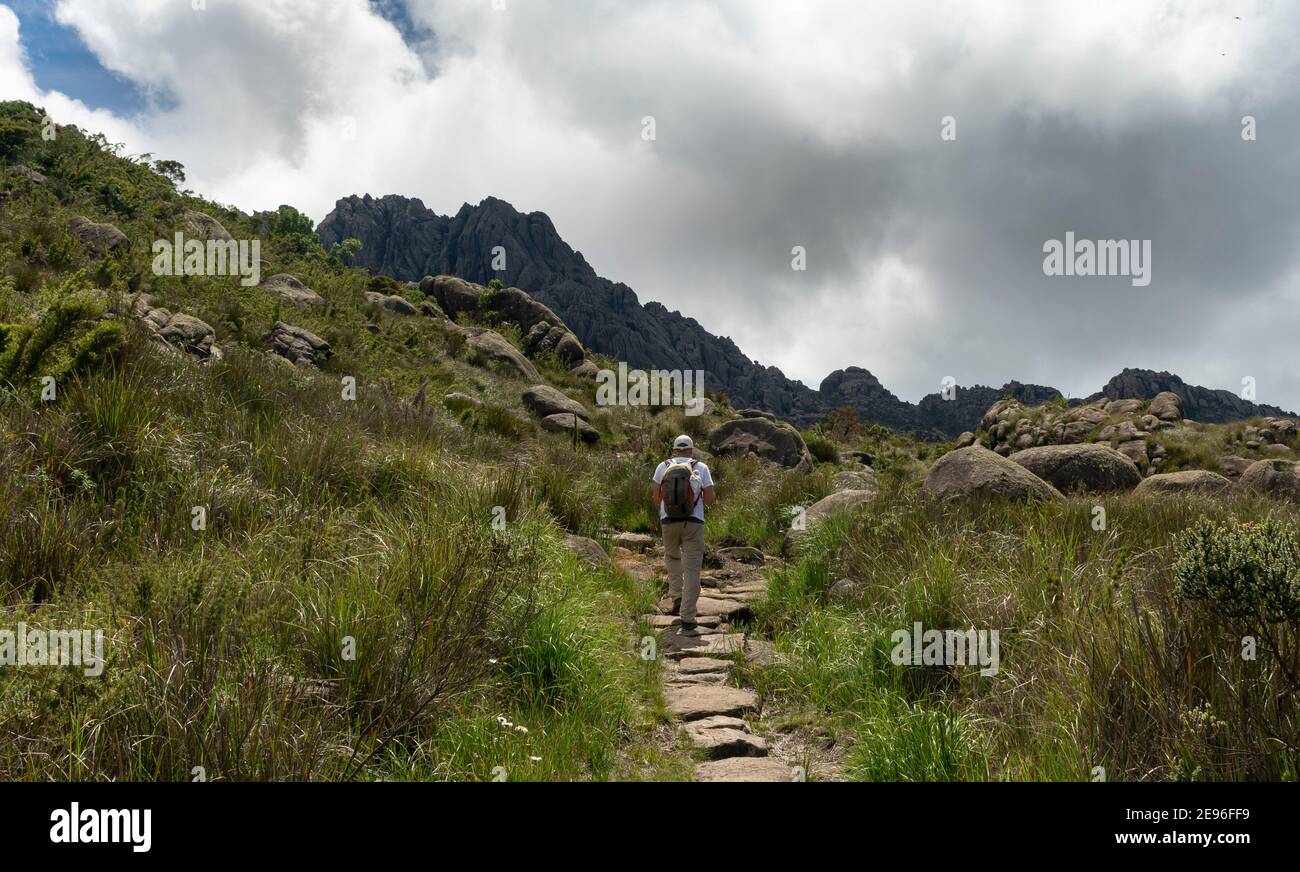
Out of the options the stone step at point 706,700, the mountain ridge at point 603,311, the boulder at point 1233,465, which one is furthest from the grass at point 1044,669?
the mountain ridge at point 603,311

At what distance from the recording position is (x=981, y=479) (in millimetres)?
9008

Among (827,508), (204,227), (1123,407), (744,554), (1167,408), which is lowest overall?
(744,554)

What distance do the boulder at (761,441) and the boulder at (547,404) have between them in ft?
15.0

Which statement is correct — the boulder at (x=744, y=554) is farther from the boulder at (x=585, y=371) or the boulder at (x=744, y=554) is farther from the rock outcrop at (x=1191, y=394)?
the rock outcrop at (x=1191, y=394)

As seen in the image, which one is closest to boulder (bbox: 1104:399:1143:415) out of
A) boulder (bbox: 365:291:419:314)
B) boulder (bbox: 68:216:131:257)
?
boulder (bbox: 365:291:419:314)

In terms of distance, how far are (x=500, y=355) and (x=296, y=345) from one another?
12031 mm

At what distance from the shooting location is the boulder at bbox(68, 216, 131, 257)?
1391 centimetres

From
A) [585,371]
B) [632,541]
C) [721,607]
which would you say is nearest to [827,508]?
[632,541]

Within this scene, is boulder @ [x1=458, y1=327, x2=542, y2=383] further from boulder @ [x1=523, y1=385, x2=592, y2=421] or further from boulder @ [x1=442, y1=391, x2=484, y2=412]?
boulder @ [x1=442, y1=391, x2=484, y2=412]

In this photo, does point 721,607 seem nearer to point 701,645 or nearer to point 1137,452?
point 701,645

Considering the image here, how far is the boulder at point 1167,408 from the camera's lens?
110 ft

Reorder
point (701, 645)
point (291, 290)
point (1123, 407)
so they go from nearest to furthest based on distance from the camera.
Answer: point (701, 645) < point (291, 290) < point (1123, 407)

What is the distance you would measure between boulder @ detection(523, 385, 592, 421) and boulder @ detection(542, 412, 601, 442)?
3.00 ft
